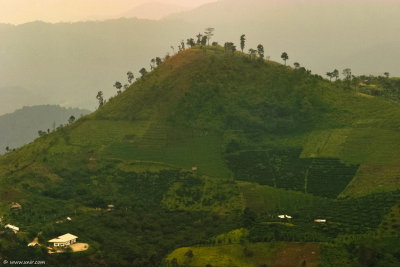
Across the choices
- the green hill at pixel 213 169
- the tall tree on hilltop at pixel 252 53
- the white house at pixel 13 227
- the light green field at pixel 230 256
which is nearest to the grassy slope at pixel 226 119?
the green hill at pixel 213 169

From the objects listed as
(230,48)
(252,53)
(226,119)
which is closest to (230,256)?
(226,119)

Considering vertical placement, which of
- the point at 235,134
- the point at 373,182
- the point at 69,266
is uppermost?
the point at 235,134

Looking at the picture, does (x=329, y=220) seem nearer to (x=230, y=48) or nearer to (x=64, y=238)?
(x=64, y=238)

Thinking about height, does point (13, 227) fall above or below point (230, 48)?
below

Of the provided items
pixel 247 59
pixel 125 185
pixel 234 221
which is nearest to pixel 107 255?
pixel 234 221

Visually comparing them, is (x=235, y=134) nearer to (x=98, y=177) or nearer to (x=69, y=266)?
(x=98, y=177)

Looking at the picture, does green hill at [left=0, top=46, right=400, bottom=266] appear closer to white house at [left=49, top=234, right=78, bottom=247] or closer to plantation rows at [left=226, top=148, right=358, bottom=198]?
plantation rows at [left=226, top=148, right=358, bottom=198]

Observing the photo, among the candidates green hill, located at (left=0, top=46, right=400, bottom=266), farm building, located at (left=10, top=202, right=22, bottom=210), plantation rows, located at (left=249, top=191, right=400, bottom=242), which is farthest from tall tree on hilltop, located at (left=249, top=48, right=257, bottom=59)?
farm building, located at (left=10, top=202, right=22, bottom=210)
